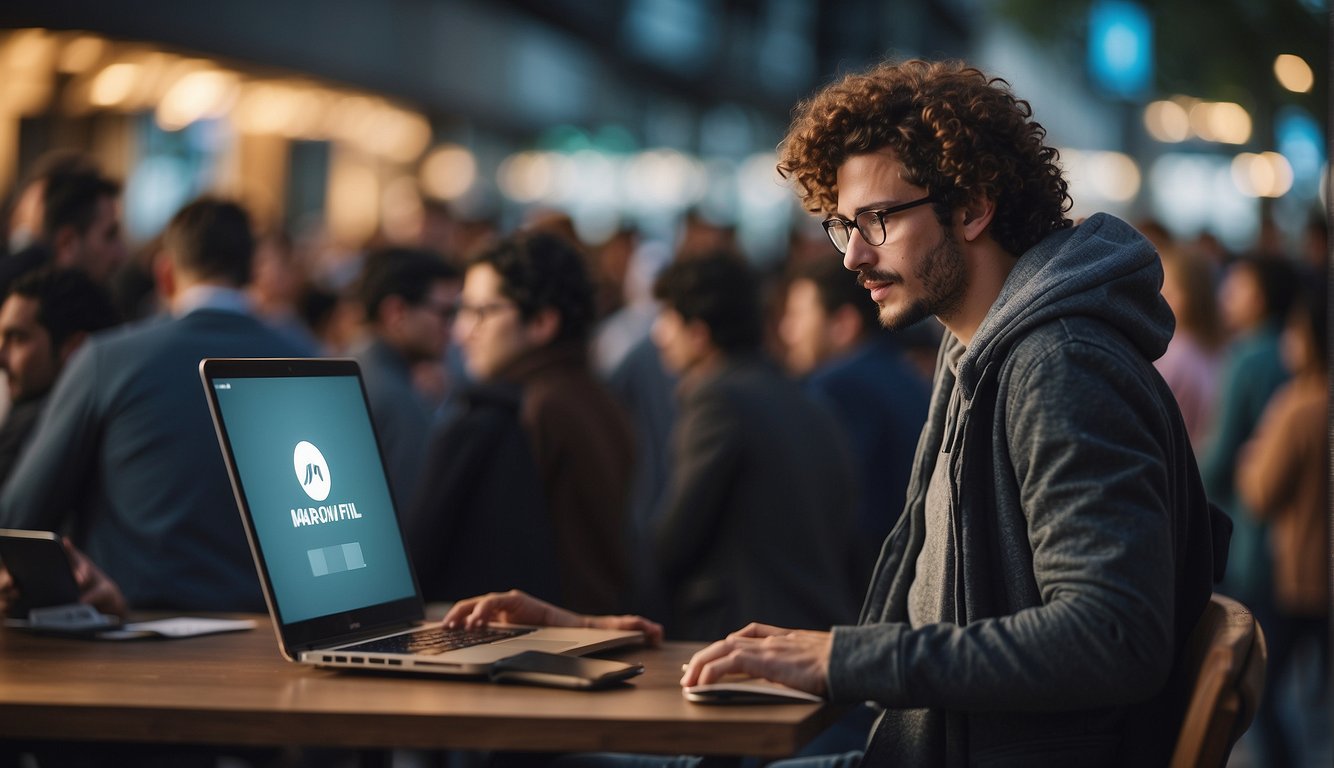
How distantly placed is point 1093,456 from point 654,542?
2.94 meters

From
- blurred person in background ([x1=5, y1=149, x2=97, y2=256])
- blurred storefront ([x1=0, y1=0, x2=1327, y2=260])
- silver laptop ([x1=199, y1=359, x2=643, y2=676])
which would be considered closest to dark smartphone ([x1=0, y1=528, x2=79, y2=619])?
silver laptop ([x1=199, y1=359, x2=643, y2=676])

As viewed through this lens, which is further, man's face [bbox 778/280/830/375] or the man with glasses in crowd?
man's face [bbox 778/280/830/375]

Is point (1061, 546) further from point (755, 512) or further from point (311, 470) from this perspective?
point (755, 512)

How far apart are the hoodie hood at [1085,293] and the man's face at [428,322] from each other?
3843 millimetres

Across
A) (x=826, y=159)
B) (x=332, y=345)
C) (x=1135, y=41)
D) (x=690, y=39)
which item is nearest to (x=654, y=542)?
(x=826, y=159)

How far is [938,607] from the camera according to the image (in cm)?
263

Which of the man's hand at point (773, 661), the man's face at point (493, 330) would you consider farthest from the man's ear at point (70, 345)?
the man's hand at point (773, 661)

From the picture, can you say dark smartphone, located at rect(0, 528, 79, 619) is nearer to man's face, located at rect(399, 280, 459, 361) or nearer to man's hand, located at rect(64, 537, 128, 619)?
man's hand, located at rect(64, 537, 128, 619)

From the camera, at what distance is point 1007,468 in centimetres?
247

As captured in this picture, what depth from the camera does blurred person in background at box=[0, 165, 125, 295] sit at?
5.46m

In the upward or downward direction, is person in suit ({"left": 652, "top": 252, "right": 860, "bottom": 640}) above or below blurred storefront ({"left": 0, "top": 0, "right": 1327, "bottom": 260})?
below

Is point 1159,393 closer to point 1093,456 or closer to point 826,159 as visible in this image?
point 1093,456

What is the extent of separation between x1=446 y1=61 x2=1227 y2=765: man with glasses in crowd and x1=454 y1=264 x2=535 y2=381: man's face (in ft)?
6.32

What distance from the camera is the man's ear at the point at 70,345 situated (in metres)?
4.11
